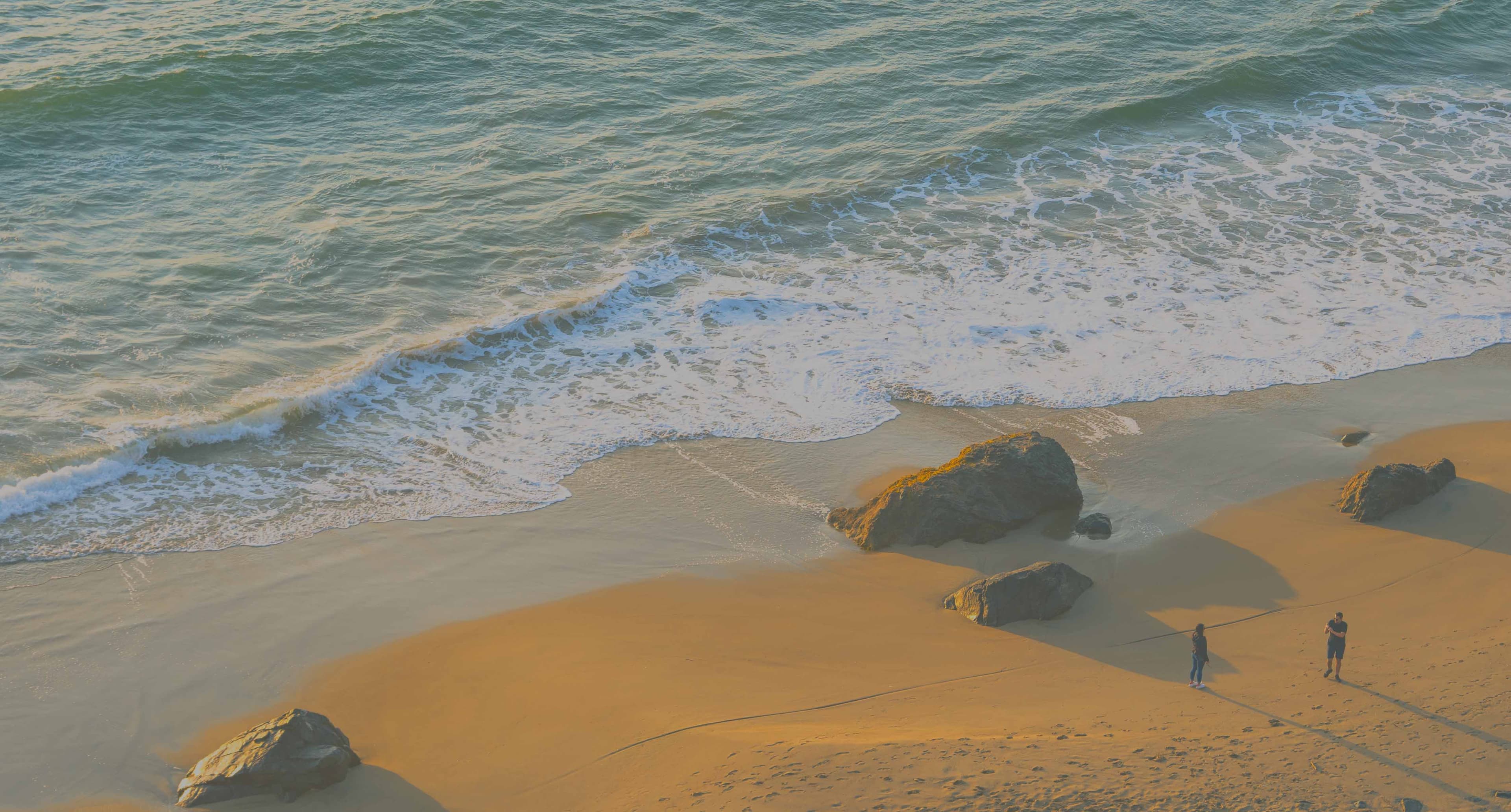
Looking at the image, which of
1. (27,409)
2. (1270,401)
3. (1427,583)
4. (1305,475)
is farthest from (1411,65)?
(27,409)

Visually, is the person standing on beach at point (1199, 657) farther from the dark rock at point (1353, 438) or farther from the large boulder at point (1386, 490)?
the dark rock at point (1353, 438)

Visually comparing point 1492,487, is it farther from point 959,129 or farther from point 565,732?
point 959,129

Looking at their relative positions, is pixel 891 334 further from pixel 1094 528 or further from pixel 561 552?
pixel 561 552

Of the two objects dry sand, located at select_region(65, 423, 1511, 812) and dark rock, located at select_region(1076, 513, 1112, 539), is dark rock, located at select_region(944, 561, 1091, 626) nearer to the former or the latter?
dry sand, located at select_region(65, 423, 1511, 812)

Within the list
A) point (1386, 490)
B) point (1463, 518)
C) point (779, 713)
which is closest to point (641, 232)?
point (779, 713)

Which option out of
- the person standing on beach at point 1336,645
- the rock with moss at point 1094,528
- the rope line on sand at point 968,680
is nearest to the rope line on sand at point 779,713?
the rope line on sand at point 968,680

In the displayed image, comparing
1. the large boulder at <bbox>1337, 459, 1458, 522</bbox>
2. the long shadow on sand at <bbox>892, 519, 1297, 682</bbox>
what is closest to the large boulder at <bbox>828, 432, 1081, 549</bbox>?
the long shadow on sand at <bbox>892, 519, 1297, 682</bbox>
